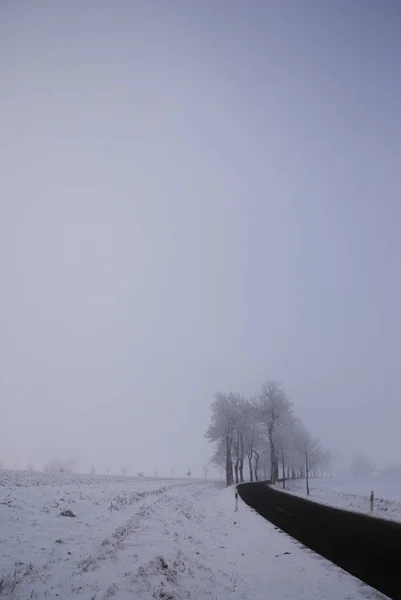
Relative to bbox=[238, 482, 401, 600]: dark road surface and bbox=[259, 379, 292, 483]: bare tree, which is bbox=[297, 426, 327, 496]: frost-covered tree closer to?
bbox=[259, 379, 292, 483]: bare tree

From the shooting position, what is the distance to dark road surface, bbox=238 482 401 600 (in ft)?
27.3

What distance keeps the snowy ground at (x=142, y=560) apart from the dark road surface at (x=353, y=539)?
570 millimetres

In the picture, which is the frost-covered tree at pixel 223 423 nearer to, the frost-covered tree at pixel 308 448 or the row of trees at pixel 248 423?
the row of trees at pixel 248 423

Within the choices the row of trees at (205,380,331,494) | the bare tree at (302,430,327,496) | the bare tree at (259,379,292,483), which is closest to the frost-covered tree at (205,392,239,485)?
the row of trees at (205,380,331,494)

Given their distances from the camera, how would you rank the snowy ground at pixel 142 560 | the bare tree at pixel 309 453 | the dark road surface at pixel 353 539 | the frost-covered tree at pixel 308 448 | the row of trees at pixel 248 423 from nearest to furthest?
the snowy ground at pixel 142 560, the dark road surface at pixel 353 539, the bare tree at pixel 309 453, the frost-covered tree at pixel 308 448, the row of trees at pixel 248 423

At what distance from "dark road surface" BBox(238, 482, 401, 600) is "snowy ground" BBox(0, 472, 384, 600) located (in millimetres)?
570

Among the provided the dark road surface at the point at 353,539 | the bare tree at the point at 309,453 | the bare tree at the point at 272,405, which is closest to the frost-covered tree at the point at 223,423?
the bare tree at the point at 272,405

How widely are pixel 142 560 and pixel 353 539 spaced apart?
823cm

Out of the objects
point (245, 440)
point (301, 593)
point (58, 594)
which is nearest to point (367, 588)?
point (301, 593)

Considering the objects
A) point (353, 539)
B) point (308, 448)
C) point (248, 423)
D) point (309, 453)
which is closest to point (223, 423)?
point (248, 423)

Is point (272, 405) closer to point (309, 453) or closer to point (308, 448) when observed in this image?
point (308, 448)

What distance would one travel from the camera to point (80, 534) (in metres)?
12.1

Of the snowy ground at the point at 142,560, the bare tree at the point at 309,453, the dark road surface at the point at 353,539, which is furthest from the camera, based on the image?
the bare tree at the point at 309,453

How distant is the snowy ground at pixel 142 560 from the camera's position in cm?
778
